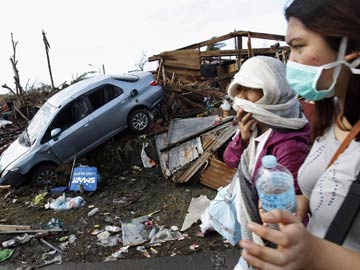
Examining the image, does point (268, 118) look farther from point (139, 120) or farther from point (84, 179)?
point (139, 120)

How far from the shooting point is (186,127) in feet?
25.9

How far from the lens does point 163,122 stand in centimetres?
925

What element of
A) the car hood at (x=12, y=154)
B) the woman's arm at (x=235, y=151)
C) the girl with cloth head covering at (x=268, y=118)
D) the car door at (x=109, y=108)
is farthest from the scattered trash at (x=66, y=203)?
the girl with cloth head covering at (x=268, y=118)

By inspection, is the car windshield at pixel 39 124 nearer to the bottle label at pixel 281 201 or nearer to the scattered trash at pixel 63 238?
the scattered trash at pixel 63 238

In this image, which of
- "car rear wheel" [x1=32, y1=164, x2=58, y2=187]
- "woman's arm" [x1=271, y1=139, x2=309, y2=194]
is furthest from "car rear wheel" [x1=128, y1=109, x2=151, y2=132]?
"woman's arm" [x1=271, y1=139, x2=309, y2=194]

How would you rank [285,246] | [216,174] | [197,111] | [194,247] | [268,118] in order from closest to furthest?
[285,246]
[268,118]
[194,247]
[216,174]
[197,111]

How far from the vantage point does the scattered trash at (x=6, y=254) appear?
467 cm

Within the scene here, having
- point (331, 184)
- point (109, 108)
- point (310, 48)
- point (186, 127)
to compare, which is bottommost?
point (186, 127)

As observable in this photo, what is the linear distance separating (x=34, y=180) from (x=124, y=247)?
12.3 ft

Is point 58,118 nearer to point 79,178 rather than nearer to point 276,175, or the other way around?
point 79,178

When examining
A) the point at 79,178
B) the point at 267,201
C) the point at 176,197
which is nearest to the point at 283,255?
the point at 267,201

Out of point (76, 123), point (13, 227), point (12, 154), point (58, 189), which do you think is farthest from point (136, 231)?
point (12, 154)

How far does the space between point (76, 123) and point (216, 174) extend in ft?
12.2

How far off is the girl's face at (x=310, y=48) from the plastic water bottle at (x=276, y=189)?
396mm
